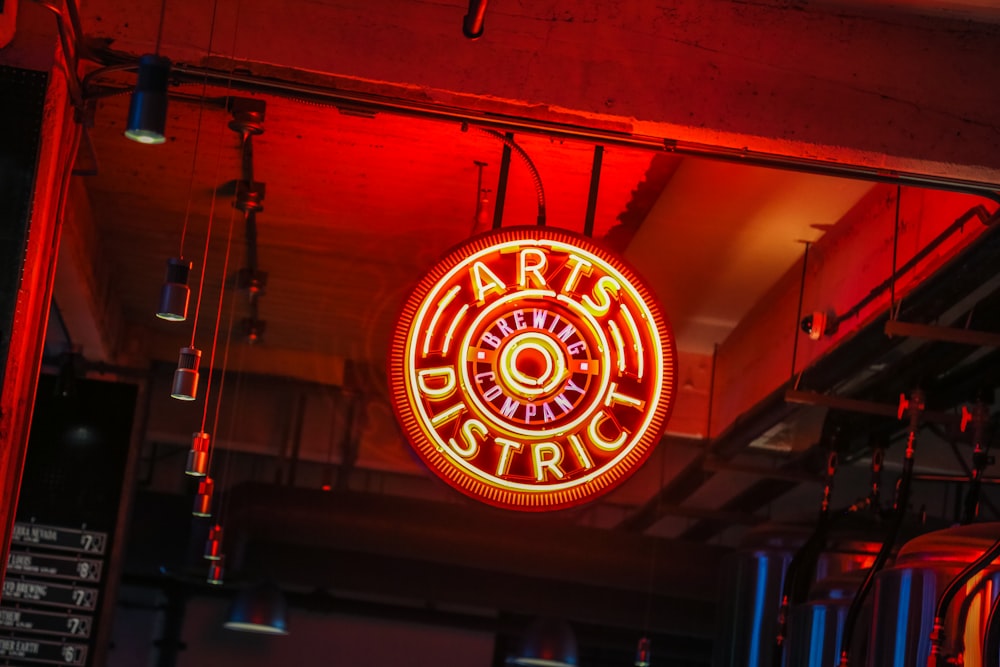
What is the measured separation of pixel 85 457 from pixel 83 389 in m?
0.54

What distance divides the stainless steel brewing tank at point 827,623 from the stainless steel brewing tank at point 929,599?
118 cm

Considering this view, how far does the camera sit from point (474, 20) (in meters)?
5.39

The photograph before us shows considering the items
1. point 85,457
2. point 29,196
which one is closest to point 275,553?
point 85,457

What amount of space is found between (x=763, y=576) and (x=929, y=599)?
11.7 ft

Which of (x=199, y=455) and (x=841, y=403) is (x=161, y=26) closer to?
(x=199, y=455)

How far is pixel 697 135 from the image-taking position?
5906 mm

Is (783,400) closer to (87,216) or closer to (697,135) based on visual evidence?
(697,135)

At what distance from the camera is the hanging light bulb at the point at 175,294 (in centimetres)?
560

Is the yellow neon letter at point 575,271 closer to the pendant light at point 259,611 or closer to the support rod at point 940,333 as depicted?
the support rod at point 940,333

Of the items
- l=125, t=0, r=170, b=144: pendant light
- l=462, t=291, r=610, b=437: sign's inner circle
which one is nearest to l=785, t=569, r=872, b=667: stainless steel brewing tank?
l=462, t=291, r=610, b=437: sign's inner circle

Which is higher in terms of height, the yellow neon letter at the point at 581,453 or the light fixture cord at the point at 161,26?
the light fixture cord at the point at 161,26

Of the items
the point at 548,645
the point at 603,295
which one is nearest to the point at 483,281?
the point at 603,295

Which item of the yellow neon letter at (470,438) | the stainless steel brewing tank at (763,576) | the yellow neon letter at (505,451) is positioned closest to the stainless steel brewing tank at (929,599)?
the stainless steel brewing tank at (763,576)

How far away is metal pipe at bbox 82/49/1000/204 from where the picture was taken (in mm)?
5641
